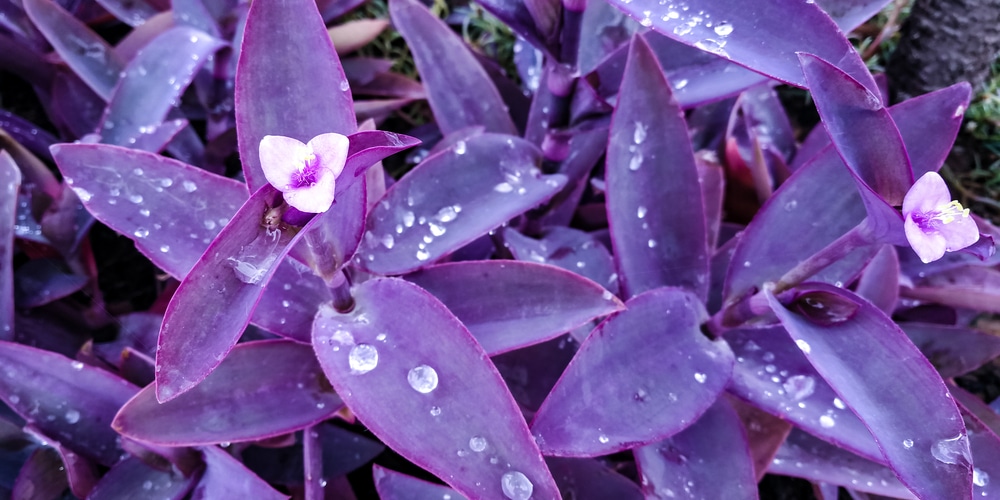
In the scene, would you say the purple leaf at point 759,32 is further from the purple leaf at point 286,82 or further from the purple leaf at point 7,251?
the purple leaf at point 7,251

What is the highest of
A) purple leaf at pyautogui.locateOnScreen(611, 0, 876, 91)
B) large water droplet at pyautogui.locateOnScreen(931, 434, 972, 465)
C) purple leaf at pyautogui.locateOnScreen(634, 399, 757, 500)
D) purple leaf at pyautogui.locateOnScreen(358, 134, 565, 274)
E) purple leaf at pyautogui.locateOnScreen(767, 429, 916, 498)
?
purple leaf at pyautogui.locateOnScreen(611, 0, 876, 91)

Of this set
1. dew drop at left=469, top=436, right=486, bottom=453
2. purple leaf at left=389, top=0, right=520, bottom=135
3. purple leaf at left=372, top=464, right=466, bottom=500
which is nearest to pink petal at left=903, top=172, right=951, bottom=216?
dew drop at left=469, top=436, right=486, bottom=453

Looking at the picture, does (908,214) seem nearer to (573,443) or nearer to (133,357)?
(573,443)

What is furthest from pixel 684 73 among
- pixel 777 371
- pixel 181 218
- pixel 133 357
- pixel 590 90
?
pixel 133 357

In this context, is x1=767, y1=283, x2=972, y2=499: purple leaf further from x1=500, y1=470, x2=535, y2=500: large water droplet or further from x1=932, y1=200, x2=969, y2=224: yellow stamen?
x1=500, y1=470, x2=535, y2=500: large water droplet

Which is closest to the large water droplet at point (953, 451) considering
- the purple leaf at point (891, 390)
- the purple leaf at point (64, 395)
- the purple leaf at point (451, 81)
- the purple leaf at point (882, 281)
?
the purple leaf at point (891, 390)

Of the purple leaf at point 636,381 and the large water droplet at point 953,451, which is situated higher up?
the large water droplet at point 953,451

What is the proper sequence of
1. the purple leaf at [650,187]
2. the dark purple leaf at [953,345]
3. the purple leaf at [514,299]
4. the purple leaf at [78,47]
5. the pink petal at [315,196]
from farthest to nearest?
the purple leaf at [78,47] → the dark purple leaf at [953,345] → the purple leaf at [650,187] → the purple leaf at [514,299] → the pink petal at [315,196]

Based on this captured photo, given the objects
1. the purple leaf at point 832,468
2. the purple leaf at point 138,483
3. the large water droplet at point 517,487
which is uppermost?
the large water droplet at point 517,487
